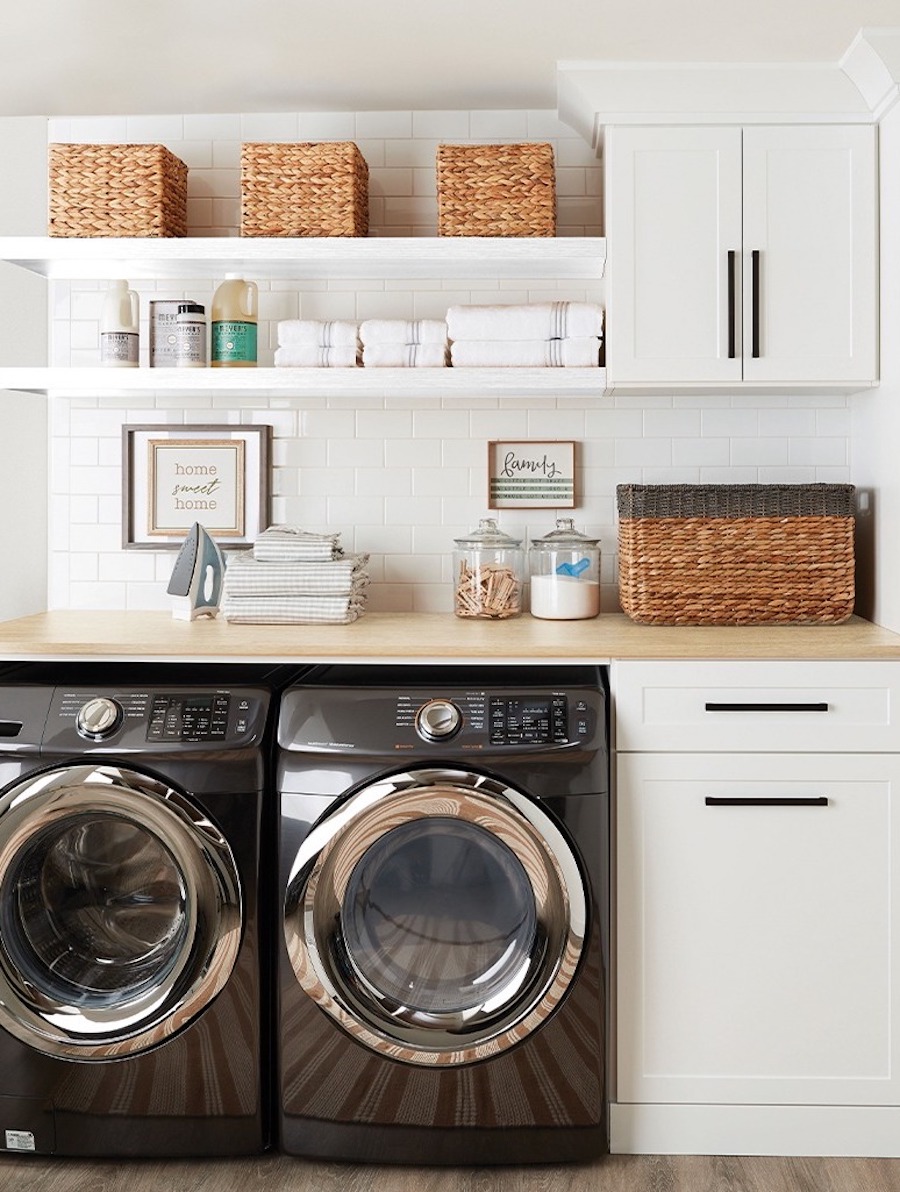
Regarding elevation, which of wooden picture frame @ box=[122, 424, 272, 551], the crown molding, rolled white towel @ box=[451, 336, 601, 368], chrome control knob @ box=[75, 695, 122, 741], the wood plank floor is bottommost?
the wood plank floor

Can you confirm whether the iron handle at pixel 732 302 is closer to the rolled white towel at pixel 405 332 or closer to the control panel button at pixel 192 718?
the rolled white towel at pixel 405 332

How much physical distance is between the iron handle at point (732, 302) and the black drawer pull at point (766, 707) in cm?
88

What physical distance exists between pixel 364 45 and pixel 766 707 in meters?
1.78

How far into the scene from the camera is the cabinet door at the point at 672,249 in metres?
2.66

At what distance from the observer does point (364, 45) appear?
260cm

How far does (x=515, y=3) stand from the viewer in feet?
7.77

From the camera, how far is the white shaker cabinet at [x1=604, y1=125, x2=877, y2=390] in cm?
265

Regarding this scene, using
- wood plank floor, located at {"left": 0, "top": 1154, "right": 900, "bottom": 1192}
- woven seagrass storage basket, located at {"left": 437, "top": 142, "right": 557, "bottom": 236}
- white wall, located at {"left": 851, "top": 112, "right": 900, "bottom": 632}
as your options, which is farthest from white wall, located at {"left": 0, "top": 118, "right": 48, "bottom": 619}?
white wall, located at {"left": 851, "top": 112, "right": 900, "bottom": 632}

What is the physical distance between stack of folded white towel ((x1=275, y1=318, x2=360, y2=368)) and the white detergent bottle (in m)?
0.40

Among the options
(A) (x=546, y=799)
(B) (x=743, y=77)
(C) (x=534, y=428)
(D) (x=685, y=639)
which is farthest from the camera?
(C) (x=534, y=428)

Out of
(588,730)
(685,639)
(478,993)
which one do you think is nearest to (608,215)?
(685,639)

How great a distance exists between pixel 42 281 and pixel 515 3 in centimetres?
154

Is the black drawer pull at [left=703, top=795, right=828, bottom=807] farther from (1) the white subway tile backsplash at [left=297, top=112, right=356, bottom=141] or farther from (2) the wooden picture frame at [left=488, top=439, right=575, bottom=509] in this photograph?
(1) the white subway tile backsplash at [left=297, top=112, right=356, bottom=141]

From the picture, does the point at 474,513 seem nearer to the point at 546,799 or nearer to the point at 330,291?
the point at 330,291
